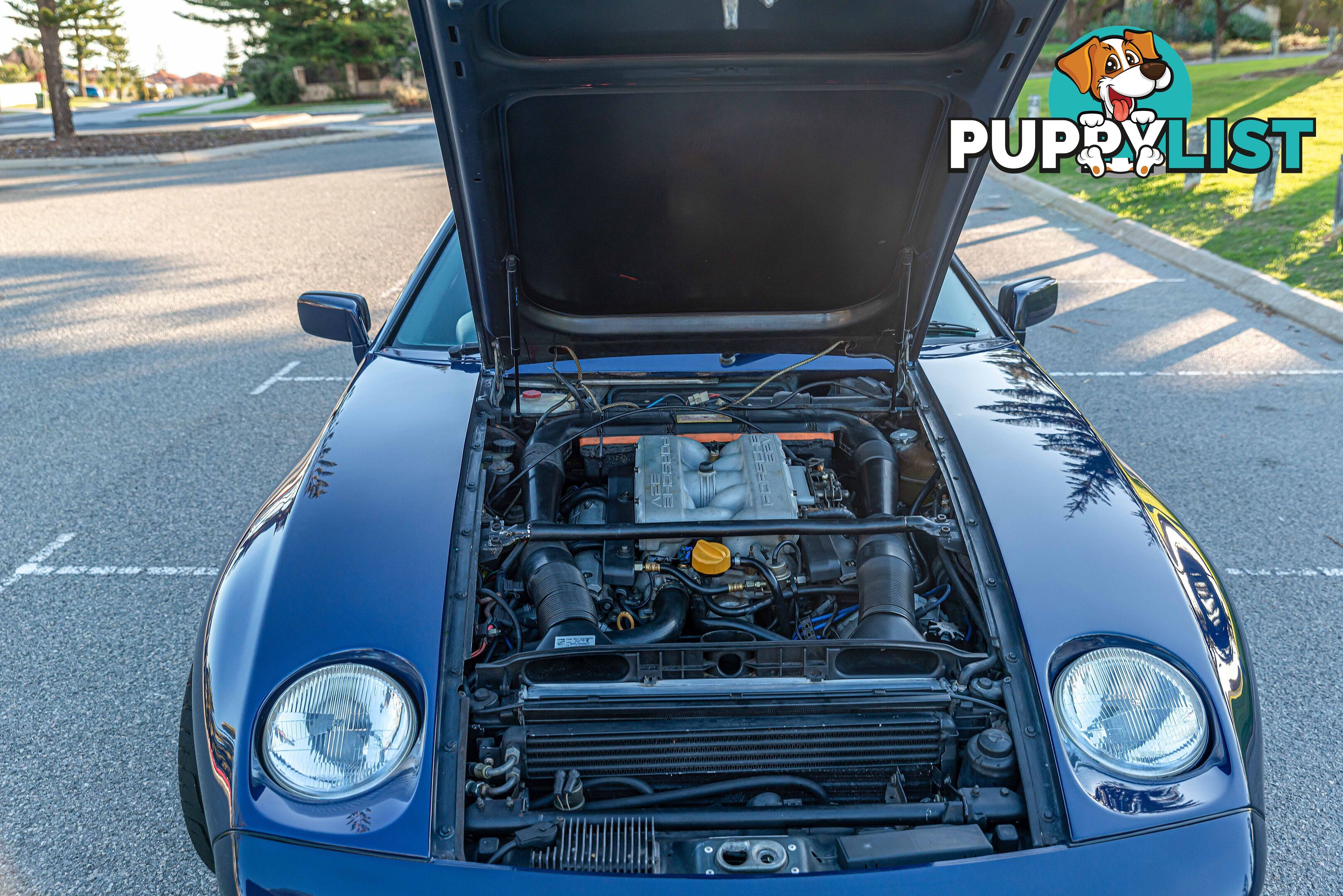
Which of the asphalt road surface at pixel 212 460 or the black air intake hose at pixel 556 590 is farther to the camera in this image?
the asphalt road surface at pixel 212 460

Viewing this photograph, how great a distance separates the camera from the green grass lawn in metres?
7.17

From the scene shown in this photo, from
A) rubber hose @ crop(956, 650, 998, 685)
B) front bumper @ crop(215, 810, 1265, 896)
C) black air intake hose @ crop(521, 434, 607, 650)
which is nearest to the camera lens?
front bumper @ crop(215, 810, 1265, 896)

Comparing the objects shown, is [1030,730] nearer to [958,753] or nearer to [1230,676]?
[958,753]

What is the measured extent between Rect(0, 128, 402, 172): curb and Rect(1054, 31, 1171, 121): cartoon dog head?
15.1 m

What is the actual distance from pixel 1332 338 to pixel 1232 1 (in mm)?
29621

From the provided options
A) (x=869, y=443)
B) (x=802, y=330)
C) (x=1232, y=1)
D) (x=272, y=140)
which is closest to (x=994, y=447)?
(x=869, y=443)

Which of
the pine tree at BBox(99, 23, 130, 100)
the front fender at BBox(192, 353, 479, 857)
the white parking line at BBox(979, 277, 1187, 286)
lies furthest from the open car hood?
the pine tree at BBox(99, 23, 130, 100)

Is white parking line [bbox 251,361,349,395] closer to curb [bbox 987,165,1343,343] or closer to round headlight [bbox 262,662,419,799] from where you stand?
round headlight [bbox 262,662,419,799]

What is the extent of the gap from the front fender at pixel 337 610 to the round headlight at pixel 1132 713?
1.24m

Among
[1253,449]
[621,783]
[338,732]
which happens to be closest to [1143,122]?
[1253,449]

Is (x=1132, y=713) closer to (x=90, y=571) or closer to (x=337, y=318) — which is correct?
(x=337, y=318)

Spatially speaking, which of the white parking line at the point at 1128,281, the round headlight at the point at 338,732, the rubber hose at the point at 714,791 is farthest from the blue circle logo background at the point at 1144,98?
the round headlight at the point at 338,732

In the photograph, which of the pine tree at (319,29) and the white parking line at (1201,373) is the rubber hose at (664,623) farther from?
the pine tree at (319,29)

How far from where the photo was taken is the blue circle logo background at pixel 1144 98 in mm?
11673
